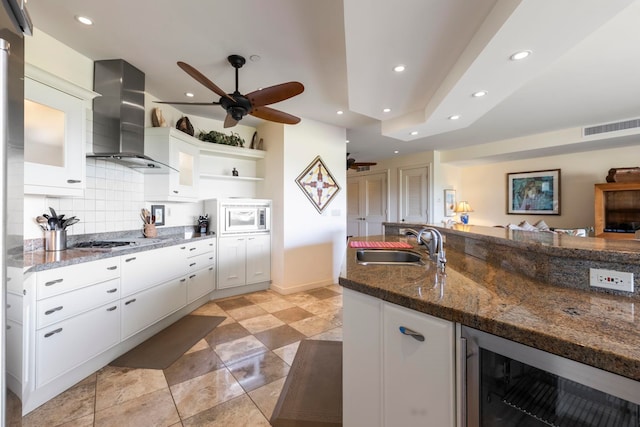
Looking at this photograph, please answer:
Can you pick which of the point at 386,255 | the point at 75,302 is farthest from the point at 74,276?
the point at 386,255

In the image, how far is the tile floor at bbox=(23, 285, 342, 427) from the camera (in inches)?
60.7

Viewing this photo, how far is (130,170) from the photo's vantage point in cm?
294

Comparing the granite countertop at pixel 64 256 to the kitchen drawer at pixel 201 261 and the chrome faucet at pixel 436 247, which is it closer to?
the kitchen drawer at pixel 201 261

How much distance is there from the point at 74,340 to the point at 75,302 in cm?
25

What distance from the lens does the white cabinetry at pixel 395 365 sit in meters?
0.89

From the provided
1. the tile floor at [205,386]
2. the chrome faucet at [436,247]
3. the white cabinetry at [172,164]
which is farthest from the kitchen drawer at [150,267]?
the chrome faucet at [436,247]

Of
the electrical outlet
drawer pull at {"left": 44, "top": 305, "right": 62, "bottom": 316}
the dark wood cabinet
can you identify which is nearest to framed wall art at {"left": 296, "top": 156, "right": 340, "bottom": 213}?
drawer pull at {"left": 44, "top": 305, "right": 62, "bottom": 316}

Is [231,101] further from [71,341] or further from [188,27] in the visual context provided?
[71,341]

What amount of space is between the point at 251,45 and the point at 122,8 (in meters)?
0.88

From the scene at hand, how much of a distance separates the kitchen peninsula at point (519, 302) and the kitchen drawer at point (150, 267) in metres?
1.86

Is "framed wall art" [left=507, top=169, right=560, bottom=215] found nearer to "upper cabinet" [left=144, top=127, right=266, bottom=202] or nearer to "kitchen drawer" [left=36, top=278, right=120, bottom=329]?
"upper cabinet" [left=144, top=127, right=266, bottom=202]

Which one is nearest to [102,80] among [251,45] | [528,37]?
[251,45]

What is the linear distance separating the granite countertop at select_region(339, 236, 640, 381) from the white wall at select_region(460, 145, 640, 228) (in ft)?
17.7

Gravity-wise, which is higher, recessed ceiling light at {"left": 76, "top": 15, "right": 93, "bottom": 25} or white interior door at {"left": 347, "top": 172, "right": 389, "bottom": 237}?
recessed ceiling light at {"left": 76, "top": 15, "right": 93, "bottom": 25}
